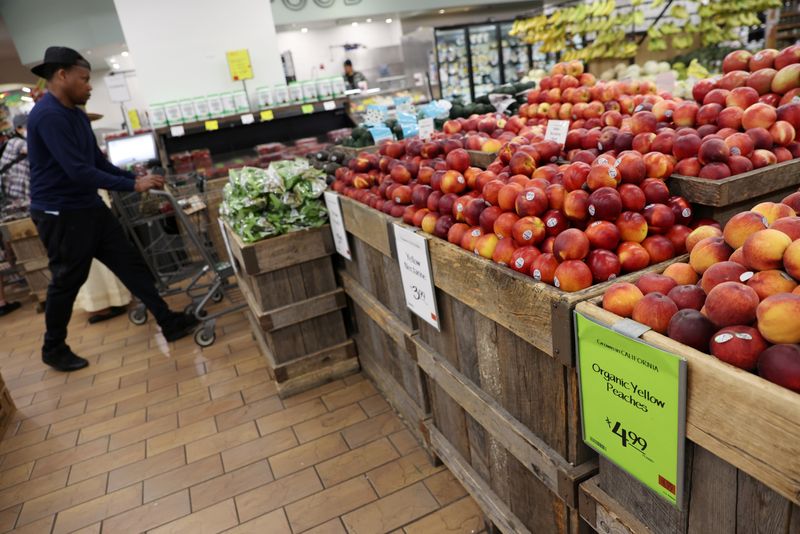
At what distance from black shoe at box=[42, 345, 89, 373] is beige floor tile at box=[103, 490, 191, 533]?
1878 mm

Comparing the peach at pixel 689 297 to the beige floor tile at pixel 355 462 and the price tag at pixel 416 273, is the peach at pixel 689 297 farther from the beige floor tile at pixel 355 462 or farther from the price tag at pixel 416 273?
the beige floor tile at pixel 355 462

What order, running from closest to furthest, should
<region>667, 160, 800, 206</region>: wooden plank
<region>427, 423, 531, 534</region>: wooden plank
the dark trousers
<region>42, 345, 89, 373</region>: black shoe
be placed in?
<region>667, 160, 800, 206</region>: wooden plank
<region>427, 423, 531, 534</region>: wooden plank
the dark trousers
<region>42, 345, 89, 373</region>: black shoe

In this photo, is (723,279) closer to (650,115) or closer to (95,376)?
(650,115)

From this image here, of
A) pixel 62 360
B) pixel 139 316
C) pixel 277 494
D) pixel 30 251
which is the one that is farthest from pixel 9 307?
pixel 277 494

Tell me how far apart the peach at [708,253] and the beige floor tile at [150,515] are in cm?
220

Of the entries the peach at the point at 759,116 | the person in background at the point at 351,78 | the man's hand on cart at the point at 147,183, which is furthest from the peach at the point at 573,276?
the person in background at the point at 351,78

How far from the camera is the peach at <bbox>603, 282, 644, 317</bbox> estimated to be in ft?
3.73

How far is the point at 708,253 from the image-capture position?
1176 millimetres

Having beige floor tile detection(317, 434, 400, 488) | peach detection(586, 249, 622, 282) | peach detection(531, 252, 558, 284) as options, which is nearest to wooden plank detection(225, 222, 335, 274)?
beige floor tile detection(317, 434, 400, 488)

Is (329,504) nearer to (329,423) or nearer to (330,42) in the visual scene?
(329,423)

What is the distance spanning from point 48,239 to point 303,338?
75.6 inches

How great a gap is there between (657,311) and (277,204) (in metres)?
2.20

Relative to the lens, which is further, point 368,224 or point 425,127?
point 425,127

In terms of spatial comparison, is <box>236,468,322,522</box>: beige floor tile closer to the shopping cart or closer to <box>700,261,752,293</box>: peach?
the shopping cart
